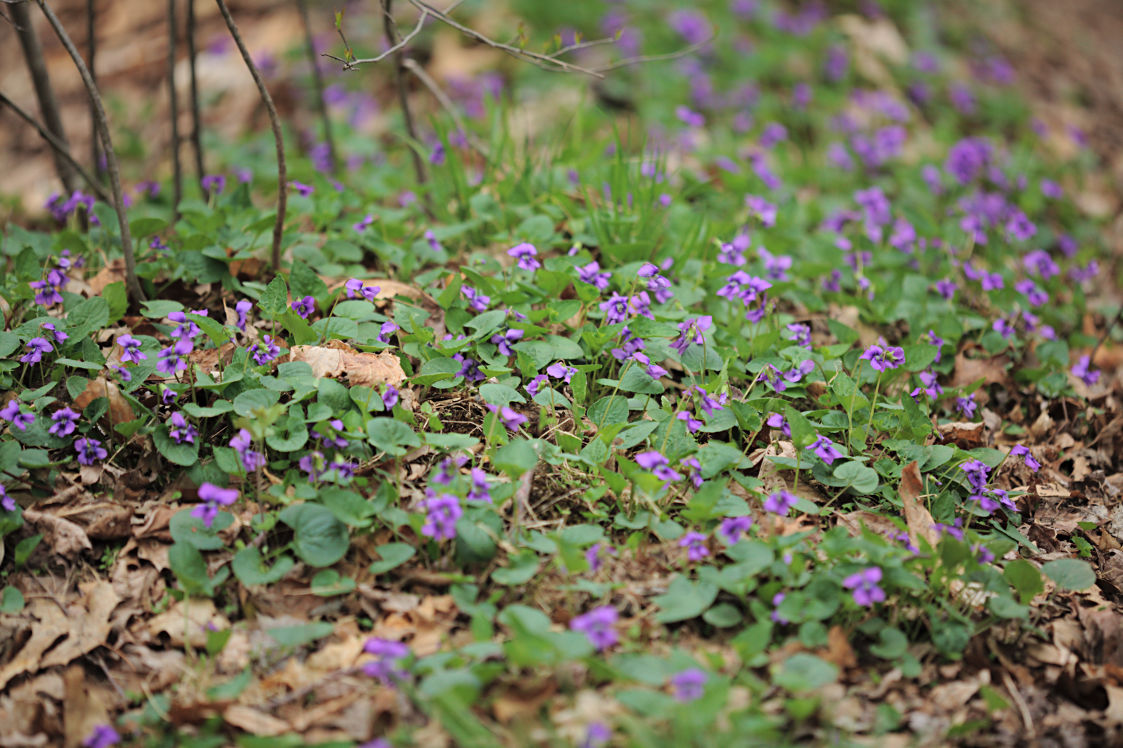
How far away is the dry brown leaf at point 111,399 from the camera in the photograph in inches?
90.6

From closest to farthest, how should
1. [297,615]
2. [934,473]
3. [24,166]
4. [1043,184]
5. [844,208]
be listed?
[297,615] → [934,473] → [844,208] → [1043,184] → [24,166]

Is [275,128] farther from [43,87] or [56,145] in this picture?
[43,87]

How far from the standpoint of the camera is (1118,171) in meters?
5.32

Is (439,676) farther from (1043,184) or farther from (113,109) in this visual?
(113,109)

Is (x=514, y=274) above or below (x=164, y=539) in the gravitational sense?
above

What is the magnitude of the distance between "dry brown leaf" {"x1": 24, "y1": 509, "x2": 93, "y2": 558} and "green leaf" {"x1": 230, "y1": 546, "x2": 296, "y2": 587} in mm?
437

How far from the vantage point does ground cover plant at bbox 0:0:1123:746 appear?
179 centimetres

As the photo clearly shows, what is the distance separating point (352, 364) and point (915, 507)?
5.48 feet

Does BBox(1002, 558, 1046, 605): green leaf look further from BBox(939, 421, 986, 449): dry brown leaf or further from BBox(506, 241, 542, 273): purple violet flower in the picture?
BBox(506, 241, 542, 273): purple violet flower

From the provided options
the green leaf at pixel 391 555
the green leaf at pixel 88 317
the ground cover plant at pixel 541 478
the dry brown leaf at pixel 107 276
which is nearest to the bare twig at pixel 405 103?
the ground cover plant at pixel 541 478

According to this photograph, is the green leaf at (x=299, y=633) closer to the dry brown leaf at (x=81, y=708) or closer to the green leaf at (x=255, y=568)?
the green leaf at (x=255, y=568)

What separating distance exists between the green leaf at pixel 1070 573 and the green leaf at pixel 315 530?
1780 millimetres

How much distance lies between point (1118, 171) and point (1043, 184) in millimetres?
1169

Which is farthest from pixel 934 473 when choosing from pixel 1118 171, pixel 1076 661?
pixel 1118 171
